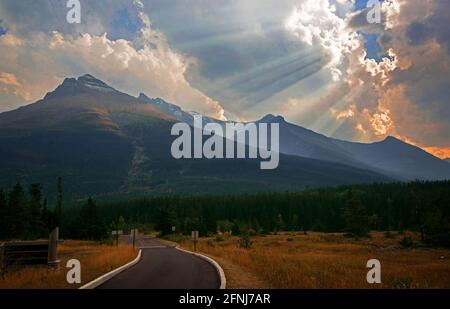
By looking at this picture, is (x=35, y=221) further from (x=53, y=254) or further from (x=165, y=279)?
(x=165, y=279)

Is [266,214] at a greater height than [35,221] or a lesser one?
lesser

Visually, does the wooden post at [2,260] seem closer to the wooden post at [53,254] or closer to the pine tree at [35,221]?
the wooden post at [53,254]

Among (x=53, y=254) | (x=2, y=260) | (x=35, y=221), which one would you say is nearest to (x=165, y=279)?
(x=53, y=254)

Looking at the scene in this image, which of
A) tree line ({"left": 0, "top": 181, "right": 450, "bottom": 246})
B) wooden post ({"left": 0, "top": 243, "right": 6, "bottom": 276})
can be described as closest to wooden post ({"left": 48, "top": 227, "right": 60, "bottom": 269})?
wooden post ({"left": 0, "top": 243, "right": 6, "bottom": 276})

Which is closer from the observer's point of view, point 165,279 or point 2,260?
point 165,279

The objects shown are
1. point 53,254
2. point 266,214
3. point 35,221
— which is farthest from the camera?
point 266,214

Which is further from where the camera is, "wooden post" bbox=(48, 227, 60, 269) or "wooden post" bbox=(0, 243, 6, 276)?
"wooden post" bbox=(48, 227, 60, 269)

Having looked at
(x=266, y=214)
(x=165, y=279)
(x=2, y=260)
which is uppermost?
(x=2, y=260)

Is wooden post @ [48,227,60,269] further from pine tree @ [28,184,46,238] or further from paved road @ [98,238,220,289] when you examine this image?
pine tree @ [28,184,46,238]

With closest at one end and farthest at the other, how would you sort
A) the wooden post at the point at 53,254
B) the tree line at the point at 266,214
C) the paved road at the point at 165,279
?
the paved road at the point at 165,279 → the wooden post at the point at 53,254 → the tree line at the point at 266,214

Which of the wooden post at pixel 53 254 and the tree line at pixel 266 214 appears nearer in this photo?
the wooden post at pixel 53 254

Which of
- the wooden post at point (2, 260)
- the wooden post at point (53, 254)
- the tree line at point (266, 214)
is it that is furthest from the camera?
the tree line at point (266, 214)

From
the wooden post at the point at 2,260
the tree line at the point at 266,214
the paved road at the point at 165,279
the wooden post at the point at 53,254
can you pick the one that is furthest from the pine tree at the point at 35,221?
the paved road at the point at 165,279
